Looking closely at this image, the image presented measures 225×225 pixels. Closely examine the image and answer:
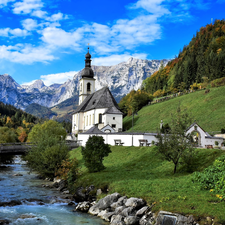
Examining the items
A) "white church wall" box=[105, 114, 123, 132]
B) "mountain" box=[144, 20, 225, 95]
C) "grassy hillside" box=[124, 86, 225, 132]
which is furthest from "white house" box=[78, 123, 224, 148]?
"mountain" box=[144, 20, 225, 95]

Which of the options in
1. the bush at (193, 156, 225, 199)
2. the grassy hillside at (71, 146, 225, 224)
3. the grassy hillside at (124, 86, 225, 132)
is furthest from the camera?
the grassy hillside at (124, 86, 225, 132)

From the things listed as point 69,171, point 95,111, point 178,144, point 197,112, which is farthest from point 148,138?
point 95,111

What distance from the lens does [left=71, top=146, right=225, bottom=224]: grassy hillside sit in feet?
49.4

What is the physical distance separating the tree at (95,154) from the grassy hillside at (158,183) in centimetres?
89

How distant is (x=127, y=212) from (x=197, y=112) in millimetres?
46752

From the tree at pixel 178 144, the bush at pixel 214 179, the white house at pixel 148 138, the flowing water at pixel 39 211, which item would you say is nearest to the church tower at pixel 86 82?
the white house at pixel 148 138

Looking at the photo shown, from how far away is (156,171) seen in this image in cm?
2650

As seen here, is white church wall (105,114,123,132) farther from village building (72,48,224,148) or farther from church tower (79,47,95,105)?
church tower (79,47,95,105)

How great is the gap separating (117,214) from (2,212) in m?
8.69

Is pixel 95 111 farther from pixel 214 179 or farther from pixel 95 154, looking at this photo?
pixel 214 179

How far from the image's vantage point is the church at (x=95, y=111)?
214ft

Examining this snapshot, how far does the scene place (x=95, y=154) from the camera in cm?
2975

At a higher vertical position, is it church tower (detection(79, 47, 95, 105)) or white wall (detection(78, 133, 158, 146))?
church tower (detection(79, 47, 95, 105))

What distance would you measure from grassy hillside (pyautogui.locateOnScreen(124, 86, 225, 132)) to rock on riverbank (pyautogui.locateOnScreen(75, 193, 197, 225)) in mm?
29101
